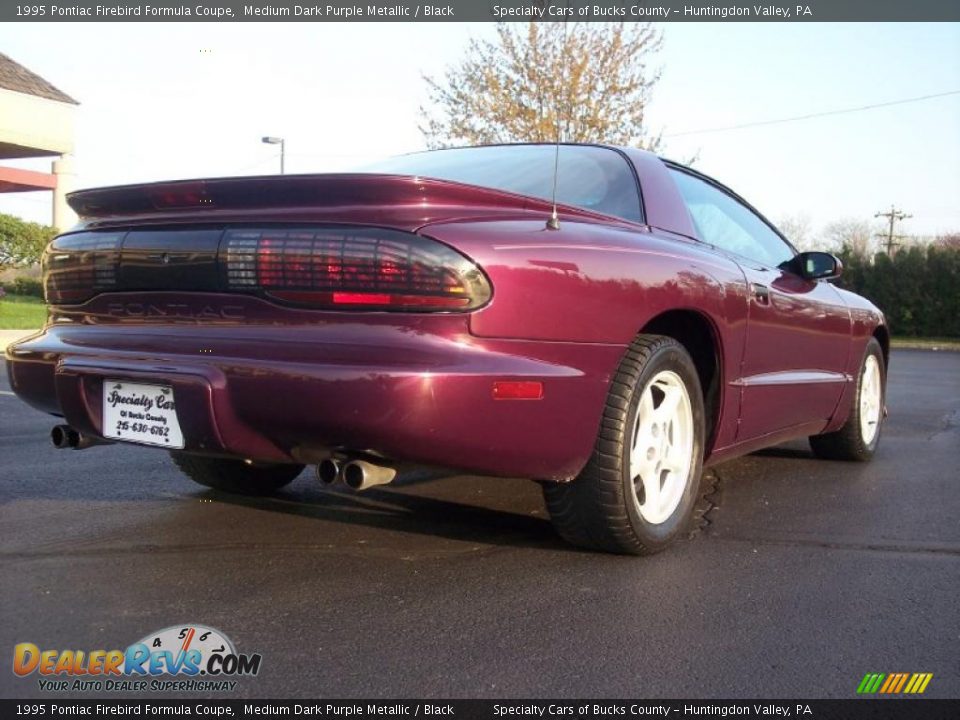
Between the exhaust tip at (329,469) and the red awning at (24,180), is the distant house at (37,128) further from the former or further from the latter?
the exhaust tip at (329,469)

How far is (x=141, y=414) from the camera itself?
2.86 m

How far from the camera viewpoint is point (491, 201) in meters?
2.88

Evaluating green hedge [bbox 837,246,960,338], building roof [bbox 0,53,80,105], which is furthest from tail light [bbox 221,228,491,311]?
A: green hedge [bbox 837,246,960,338]

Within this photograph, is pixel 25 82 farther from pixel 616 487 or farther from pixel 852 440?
pixel 616 487

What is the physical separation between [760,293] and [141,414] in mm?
2451

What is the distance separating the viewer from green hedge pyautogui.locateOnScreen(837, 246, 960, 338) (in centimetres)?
2950

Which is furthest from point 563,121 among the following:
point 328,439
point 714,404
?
point 328,439

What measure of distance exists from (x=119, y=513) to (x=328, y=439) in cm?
146

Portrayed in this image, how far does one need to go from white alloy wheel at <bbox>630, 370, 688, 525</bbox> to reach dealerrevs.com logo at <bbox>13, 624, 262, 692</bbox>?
1413 millimetres

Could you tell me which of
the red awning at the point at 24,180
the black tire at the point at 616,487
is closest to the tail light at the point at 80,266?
the black tire at the point at 616,487

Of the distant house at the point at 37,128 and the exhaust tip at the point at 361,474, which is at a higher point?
the distant house at the point at 37,128

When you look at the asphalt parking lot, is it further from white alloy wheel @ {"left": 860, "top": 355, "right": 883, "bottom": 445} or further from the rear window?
the rear window

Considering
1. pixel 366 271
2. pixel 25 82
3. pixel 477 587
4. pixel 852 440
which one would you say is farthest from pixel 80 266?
pixel 25 82

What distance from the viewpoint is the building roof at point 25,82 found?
22422 millimetres
